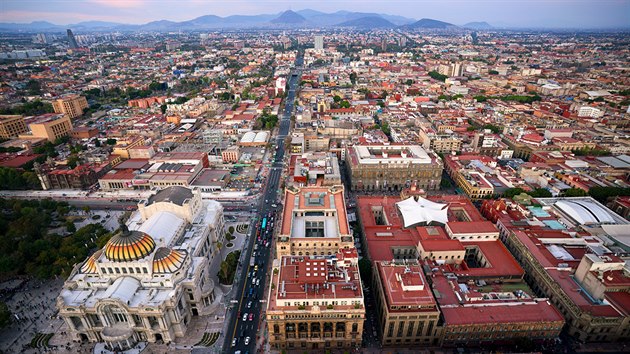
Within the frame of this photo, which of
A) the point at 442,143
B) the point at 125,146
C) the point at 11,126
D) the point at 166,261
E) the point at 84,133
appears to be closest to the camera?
the point at 166,261

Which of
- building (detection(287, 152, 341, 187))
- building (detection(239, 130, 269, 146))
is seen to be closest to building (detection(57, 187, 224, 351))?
building (detection(287, 152, 341, 187))

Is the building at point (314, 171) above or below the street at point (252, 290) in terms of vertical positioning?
above

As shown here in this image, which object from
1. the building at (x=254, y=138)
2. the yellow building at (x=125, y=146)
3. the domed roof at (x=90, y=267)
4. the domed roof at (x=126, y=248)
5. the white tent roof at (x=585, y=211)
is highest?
the domed roof at (x=126, y=248)

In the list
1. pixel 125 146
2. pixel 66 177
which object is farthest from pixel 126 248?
pixel 125 146

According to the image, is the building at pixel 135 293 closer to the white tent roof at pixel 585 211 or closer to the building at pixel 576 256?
the building at pixel 576 256

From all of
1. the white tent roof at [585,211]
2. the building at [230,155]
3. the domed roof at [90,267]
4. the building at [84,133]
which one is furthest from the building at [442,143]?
the building at [84,133]

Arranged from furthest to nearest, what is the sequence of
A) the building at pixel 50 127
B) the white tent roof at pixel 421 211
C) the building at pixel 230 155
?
the building at pixel 50 127
the building at pixel 230 155
the white tent roof at pixel 421 211

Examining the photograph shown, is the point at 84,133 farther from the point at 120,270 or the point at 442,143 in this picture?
the point at 442,143
